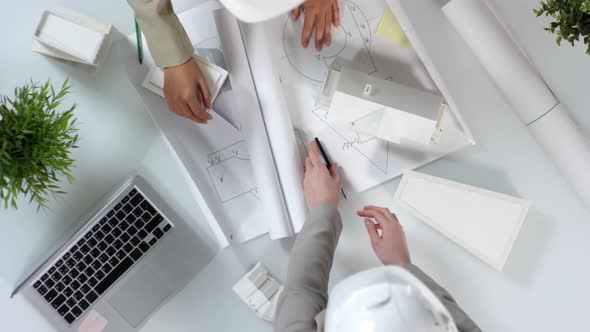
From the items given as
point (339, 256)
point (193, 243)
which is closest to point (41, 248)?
point (193, 243)

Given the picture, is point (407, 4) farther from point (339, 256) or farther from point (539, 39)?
point (339, 256)

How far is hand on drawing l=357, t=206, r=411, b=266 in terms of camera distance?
0.67 m

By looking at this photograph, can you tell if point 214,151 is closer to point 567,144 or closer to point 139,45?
point 139,45

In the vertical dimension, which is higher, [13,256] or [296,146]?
[13,256]

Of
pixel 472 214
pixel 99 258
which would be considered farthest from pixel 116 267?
pixel 472 214

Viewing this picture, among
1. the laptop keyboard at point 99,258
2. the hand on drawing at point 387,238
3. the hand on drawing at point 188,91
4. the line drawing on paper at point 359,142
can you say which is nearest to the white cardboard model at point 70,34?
the hand on drawing at point 188,91

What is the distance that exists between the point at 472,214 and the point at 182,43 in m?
0.49

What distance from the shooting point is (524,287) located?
0.72 meters

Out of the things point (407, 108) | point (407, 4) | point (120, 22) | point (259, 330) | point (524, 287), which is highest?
point (120, 22)

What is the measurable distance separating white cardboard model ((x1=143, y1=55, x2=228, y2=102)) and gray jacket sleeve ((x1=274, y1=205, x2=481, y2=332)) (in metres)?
0.23

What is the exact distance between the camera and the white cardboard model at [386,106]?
65 cm

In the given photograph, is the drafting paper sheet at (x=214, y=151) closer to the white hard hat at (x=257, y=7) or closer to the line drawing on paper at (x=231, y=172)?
the line drawing on paper at (x=231, y=172)

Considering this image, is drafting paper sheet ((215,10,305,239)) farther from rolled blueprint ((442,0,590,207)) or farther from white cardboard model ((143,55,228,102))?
rolled blueprint ((442,0,590,207))

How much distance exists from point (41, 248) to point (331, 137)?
477mm
